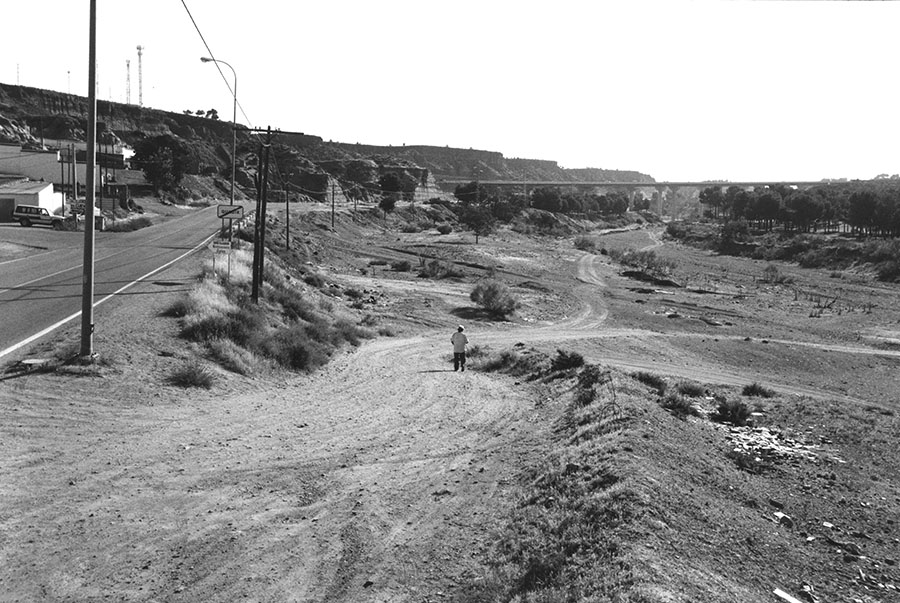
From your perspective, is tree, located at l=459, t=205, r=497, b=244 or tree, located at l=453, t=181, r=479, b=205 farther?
tree, located at l=453, t=181, r=479, b=205

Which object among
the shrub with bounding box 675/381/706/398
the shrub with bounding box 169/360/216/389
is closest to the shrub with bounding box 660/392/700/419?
the shrub with bounding box 675/381/706/398

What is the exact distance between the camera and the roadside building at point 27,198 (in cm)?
5462

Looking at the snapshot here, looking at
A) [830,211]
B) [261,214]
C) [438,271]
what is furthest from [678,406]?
[830,211]

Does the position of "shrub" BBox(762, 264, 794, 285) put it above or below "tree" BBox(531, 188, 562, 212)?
below

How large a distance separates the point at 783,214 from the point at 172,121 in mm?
126500

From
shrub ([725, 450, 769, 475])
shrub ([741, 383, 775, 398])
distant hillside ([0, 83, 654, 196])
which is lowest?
shrub ([741, 383, 775, 398])

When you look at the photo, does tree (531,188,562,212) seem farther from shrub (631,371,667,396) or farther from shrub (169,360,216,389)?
shrub (169,360,216,389)

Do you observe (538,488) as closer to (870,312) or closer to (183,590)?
(183,590)

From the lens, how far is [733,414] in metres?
18.8

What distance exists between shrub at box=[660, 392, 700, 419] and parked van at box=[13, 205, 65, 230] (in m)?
46.7

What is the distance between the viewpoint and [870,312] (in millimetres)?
54250

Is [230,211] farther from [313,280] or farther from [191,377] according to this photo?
[313,280]

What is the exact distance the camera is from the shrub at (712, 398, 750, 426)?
60.6 ft

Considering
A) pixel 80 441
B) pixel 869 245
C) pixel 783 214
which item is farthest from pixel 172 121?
pixel 80 441
